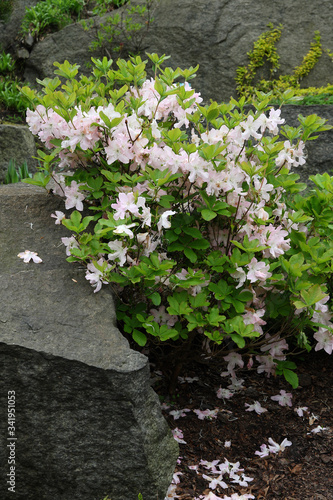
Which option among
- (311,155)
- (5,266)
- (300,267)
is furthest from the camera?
(311,155)

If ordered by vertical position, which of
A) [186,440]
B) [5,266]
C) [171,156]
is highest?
[171,156]

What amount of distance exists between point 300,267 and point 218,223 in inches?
17.7

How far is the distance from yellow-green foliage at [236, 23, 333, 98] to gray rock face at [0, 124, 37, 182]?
2.83m

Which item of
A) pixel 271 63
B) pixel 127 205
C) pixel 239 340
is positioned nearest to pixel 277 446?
pixel 239 340

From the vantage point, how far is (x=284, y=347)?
2.46 meters

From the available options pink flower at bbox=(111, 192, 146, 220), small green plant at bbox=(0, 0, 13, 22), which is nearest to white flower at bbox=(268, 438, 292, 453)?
pink flower at bbox=(111, 192, 146, 220)

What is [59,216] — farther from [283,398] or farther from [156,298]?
[283,398]

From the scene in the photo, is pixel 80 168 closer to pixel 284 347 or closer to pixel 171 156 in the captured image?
pixel 171 156

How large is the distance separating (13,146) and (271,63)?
354 centimetres

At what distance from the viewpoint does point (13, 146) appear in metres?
5.27

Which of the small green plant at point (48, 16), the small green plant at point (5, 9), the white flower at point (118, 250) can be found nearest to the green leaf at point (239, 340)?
the white flower at point (118, 250)

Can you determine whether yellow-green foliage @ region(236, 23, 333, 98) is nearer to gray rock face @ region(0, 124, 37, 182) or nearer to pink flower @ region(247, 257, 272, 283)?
gray rock face @ region(0, 124, 37, 182)

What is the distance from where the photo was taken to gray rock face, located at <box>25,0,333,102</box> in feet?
20.6

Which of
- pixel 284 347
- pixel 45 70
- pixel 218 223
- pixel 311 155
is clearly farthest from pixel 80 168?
pixel 45 70
